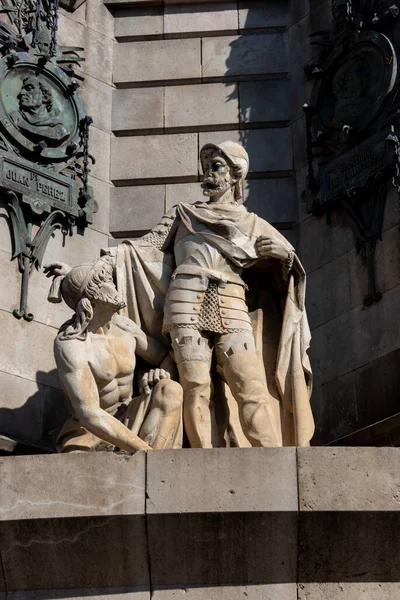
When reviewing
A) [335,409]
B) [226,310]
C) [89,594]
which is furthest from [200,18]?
[89,594]

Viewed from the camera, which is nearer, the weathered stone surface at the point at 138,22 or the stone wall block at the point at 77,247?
the stone wall block at the point at 77,247

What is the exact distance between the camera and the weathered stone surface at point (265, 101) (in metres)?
15.8

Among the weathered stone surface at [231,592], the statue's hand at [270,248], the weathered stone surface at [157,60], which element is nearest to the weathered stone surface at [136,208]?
the weathered stone surface at [157,60]

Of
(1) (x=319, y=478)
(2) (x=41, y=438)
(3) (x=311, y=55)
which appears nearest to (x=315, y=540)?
(1) (x=319, y=478)

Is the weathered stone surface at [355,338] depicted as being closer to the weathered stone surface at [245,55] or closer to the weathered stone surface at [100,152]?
the weathered stone surface at [100,152]

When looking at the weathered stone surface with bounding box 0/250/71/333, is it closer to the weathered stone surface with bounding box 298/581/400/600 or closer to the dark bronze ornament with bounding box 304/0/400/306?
the dark bronze ornament with bounding box 304/0/400/306

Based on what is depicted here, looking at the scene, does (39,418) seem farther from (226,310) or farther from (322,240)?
(322,240)

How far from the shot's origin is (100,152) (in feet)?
51.5

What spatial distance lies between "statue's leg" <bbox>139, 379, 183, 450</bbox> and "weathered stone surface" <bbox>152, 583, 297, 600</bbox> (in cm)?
153

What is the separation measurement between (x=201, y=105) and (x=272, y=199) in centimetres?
150

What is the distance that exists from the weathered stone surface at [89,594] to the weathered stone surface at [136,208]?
5882 millimetres

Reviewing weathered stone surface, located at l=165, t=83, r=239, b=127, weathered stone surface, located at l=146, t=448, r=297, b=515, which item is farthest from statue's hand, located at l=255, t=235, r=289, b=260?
weathered stone surface, located at l=165, t=83, r=239, b=127

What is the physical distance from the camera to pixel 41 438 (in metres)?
13.8

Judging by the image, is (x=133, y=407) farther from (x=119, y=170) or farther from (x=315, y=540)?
(x=119, y=170)
